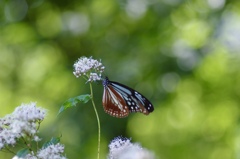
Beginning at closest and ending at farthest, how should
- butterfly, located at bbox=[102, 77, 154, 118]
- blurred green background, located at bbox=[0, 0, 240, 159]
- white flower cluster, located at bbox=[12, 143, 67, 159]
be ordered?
white flower cluster, located at bbox=[12, 143, 67, 159] → butterfly, located at bbox=[102, 77, 154, 118] → blurred green background, located at bbox=[0, 0, 240, 159]

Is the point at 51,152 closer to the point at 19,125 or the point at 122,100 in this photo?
the point at 19,125

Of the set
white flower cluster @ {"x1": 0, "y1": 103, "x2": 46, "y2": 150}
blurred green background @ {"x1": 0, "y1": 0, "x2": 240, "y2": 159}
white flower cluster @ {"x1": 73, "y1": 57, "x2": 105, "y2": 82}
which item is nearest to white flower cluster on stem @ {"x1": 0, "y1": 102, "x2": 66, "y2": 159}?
white flower cluster @ {"x1": 0, "y1": 103, "x2": 46, "y2": 150}

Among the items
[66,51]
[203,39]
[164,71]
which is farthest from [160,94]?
[66,51]

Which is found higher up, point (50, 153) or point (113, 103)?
point (113, 103)

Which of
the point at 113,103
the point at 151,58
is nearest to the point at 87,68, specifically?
the point at 113,103

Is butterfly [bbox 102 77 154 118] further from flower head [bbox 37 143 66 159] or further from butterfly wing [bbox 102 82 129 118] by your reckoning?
flower head [bbox 37 143 66 159]

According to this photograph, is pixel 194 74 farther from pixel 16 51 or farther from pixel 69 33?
pixel 16 51

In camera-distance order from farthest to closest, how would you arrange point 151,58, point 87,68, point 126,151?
point 151,58 < point 87,68 < point 126,151
